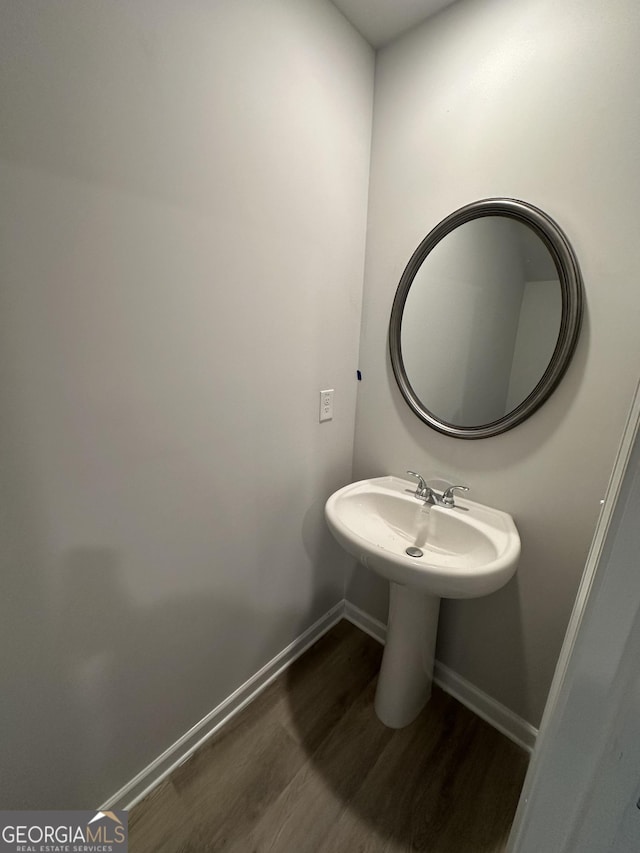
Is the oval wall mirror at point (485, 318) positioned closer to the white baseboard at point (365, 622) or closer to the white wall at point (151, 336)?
the white wall at point (151, 336)

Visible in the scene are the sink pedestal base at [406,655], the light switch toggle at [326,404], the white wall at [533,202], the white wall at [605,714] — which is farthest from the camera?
the light switch toggle at [326,404]

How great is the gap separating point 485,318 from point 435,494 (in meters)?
0.62

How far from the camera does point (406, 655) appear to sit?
3.82ft

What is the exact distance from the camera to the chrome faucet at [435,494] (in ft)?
3.75

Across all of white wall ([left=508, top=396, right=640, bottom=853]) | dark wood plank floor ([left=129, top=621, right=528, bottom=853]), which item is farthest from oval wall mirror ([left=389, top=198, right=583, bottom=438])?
dark wood plank floor ([left=129, top=621, right=528, bottom=853])

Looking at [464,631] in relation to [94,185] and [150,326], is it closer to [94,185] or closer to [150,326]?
[150,326]

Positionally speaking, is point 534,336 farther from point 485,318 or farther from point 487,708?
point 487,708

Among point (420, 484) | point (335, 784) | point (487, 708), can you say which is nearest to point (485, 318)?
point (420, 484)

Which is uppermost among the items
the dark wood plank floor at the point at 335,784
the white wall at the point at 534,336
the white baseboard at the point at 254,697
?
the white wall at the point at 534,336

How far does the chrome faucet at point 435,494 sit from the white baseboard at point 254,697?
735 mm

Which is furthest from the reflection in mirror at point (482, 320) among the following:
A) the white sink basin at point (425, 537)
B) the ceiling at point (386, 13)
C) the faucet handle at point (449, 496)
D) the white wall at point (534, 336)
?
the ceiling at point (386, 13)

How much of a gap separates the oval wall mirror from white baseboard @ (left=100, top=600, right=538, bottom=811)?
3.33ft

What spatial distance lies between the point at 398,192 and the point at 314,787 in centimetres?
200

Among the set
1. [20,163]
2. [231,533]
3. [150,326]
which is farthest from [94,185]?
[231,533]
